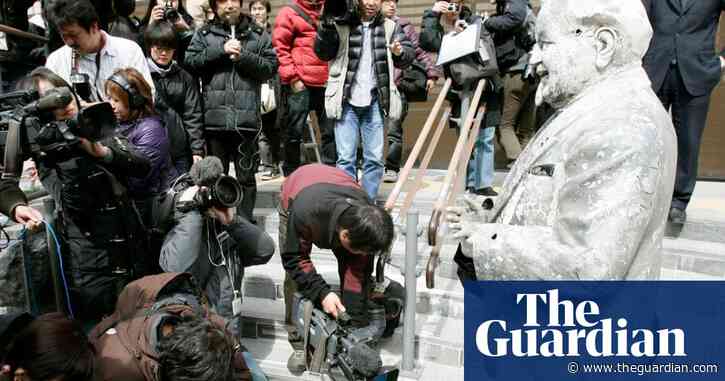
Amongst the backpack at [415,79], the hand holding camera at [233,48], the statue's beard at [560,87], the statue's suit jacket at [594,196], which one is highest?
the hand holding camera at [233,48]

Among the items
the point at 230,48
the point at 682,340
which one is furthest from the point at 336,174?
the point at 682,340

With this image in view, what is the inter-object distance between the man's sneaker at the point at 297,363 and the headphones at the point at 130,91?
148 cm

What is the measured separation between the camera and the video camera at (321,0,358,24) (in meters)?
3.63

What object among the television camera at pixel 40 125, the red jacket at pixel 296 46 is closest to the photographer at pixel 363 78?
the red jacket at pixel 296 46

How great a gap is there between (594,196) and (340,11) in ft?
9.35

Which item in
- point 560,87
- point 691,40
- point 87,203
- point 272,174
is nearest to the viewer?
point 560,87

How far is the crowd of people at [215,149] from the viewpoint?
1.91 m

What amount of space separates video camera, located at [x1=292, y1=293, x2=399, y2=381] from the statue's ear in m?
1.44

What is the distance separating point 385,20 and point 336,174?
1.54m

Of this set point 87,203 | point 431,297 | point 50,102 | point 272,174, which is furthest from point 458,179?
point 272,174

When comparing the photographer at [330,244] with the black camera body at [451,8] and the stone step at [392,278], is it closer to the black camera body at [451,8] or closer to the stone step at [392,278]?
the stone step at [392,278]

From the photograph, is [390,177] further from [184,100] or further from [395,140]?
[184,100]

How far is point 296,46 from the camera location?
417 centimetres

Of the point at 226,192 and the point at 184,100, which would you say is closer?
the point at 226,192
